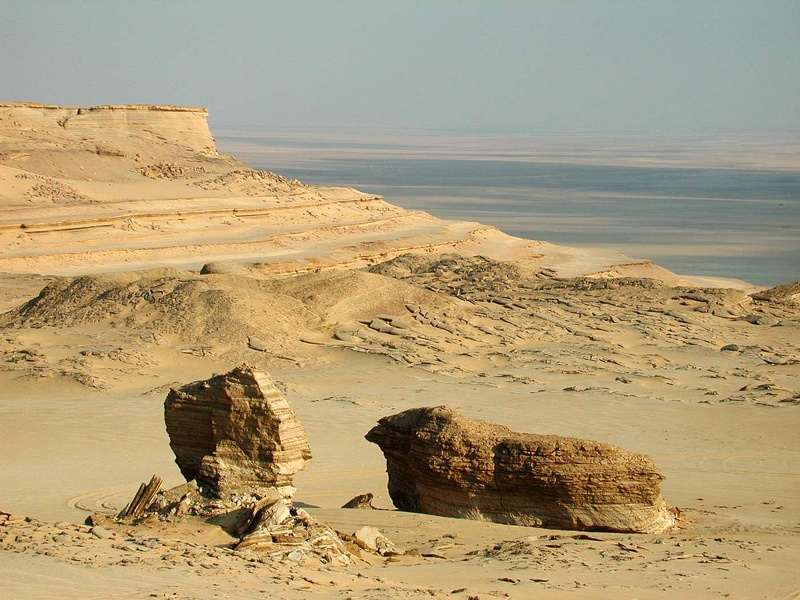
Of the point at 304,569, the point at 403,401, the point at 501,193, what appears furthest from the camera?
the point at 501,193

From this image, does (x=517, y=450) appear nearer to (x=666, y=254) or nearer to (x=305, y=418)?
(x=305, y=418)

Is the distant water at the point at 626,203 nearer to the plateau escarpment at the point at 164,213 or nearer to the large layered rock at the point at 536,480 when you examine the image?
the plateau escarpment at the point at 164,213

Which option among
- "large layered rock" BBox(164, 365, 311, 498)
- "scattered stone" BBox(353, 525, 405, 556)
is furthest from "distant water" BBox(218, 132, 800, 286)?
"scattered stone" BBox(353, 525, 405, 556)

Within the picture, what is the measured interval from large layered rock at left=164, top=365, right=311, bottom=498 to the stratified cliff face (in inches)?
1279

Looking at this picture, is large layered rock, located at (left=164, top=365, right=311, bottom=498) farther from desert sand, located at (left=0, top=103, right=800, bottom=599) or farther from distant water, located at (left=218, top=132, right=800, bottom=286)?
distant water, located at (left=218, top=132, right=800, bottom=286)

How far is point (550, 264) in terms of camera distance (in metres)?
32.7

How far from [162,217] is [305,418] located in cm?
2052

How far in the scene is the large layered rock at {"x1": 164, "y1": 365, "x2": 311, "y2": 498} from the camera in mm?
7879

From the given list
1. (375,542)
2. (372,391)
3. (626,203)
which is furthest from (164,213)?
(626,203)

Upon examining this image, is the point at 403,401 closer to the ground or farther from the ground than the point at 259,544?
closer to the ground

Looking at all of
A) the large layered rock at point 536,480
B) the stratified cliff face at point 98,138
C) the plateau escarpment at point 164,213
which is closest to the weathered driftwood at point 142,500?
the large layered rock at point 536,480

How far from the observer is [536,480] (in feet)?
26.5

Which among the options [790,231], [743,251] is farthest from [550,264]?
[790,231]

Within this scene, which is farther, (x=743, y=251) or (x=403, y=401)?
(x=743, y=251)
